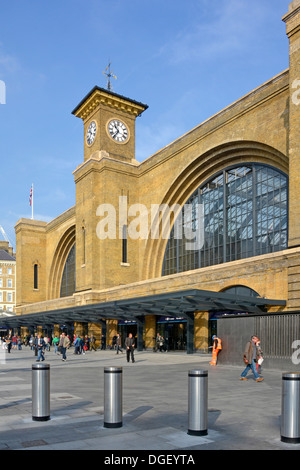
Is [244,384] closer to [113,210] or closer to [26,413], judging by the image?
[26,413]

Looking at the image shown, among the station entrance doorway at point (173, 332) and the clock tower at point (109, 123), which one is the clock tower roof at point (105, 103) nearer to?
the clock tower at point (109, 123)

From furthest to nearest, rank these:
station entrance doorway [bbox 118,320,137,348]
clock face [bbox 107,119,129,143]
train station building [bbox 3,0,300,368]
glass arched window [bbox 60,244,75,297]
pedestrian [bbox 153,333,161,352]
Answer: glass arched window [bbox 60,244,75,297]
clock face [bbox 107,119,129,143]
station entrance doorway [bbox 118,320,137,348]
pedestrian [bbox 153,333,161,352]
train station building [bbox 3,0,300,368]

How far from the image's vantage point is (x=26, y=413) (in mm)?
8578

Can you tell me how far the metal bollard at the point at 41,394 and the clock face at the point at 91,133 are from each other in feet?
126

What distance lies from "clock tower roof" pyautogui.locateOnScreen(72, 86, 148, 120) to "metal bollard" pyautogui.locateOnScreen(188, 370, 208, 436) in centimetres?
3944

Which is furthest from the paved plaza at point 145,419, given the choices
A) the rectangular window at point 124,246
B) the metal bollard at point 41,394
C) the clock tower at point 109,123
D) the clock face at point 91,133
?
the clock face at point 91,133

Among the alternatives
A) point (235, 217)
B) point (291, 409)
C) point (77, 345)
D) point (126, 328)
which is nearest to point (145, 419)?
point (291, 409)

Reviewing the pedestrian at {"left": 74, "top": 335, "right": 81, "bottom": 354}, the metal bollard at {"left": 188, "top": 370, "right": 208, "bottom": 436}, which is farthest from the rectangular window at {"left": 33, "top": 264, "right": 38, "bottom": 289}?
the metal bollard at {"left": 188, "top": 370, "right": 208, "bottom": 436}

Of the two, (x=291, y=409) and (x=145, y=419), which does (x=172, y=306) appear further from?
(x=291, y=409)

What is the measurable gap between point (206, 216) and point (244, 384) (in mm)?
23632

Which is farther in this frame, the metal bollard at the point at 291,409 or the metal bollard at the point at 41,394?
the metal bollard at the point at 41,394

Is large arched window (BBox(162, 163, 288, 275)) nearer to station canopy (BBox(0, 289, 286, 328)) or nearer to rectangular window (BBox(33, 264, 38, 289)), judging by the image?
station canopy (BBox(0, 289, 286, 328))

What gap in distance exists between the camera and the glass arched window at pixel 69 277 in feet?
188

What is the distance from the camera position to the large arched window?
29359 millimetres
